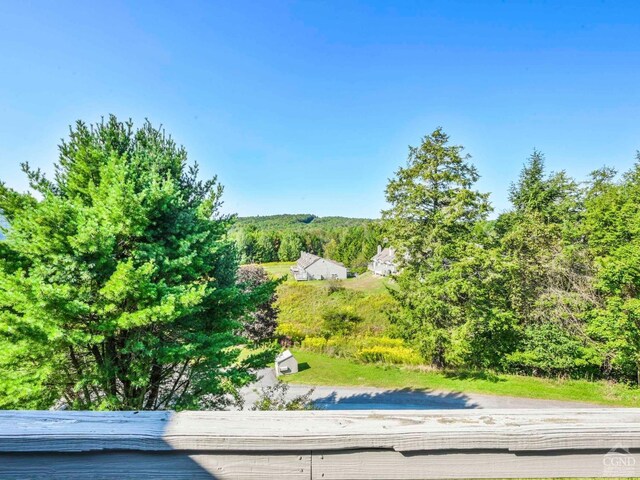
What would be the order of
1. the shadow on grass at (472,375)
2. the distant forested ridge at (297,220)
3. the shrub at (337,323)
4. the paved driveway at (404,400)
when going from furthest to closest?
the distant forested ridge at (297,220) < the shrub at (337,323) < the shadow on grass at (472,375) < the paved driveway at (404,400)

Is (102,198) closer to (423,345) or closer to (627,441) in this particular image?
(627,441)

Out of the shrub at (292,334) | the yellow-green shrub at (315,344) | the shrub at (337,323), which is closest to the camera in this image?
the yellow-green shrub at (315,344)

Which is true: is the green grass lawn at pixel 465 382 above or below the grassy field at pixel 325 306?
below

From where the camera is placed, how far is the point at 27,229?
5.20m

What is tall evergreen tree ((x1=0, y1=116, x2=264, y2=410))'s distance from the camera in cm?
462

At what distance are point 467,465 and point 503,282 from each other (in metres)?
14.7

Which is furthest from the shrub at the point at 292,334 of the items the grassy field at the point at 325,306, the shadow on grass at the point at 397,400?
the shadow on grass at the point at 397,400

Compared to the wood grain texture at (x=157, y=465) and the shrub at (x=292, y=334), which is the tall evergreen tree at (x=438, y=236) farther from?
the wood grain texture at (x=157, y=465)

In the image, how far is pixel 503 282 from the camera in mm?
13875

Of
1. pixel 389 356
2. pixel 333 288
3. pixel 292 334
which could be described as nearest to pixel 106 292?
pixel 389 356

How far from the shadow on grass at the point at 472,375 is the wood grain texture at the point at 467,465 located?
14.4m

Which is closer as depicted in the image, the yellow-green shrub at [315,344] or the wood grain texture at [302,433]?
the wood grain texture at [302,433]

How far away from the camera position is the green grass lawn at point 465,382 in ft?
38.8

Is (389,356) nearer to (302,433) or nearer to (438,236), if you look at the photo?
(438,236)
